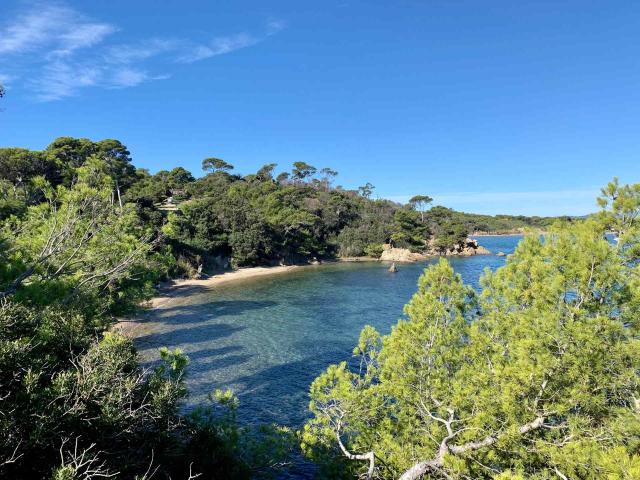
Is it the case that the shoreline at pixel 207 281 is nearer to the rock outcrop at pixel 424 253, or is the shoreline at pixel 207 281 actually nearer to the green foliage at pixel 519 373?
the rock outcrop at pixel 424 253

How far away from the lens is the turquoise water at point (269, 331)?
21047 millimetres

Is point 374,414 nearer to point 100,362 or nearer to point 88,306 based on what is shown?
point 100,362

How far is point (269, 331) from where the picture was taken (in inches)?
1264

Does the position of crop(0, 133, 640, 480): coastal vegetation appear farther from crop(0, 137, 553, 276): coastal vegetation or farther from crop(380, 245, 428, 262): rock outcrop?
crop(380, 245, 428, 262): rock outcrop

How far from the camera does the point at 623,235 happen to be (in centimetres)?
851

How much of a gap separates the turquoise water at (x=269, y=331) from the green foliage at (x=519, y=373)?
9169 mm

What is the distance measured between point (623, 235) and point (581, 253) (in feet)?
4.61

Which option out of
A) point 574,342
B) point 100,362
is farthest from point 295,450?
point 574,342

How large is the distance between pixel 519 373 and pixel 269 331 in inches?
1046

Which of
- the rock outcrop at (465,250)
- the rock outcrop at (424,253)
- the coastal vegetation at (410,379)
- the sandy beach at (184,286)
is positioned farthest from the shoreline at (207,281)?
the rock outcrop at (465,250)

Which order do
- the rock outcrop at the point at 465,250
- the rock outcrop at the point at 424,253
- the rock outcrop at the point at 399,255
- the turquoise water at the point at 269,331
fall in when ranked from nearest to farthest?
the turquoise water at the point at 269,331 < the rock outcrop at the point at 399,255 < the rock outcrop at the point at 424,253 < the rock outcrop at the point at 465,250

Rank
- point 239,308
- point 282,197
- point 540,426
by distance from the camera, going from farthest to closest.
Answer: point 282,197
point 239,308
point 540,426

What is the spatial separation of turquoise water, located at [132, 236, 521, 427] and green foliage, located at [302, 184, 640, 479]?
9.17m

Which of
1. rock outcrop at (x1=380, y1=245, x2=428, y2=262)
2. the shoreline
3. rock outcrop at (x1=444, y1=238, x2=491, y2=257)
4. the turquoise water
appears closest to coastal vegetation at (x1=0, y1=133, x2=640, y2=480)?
the turquoise water
